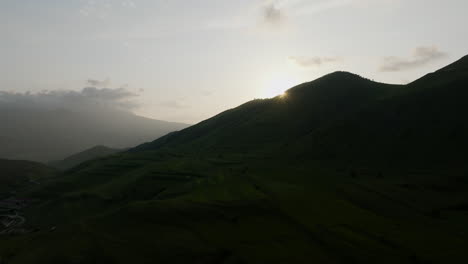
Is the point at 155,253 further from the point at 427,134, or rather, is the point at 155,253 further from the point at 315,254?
the point at 427,134

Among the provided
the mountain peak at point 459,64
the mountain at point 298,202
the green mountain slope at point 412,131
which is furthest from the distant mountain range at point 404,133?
the mountain peak at point 459,64

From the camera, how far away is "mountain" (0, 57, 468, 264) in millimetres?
59000

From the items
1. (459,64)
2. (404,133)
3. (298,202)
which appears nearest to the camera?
(298,202)

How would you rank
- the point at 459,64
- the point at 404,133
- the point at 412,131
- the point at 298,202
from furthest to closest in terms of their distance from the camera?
the point at 459,64, the point at 404,133, the point at 412,131, the point at 298,202

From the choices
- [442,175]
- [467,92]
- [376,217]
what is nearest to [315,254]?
[376,217]

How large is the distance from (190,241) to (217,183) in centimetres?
4116

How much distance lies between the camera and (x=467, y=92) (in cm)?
13662

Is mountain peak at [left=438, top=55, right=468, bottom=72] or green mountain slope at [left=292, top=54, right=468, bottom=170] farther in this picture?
mountain peak at [left=438, top=55, right=468, bottom=72]

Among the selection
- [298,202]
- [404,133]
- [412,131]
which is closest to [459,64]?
[412,131]

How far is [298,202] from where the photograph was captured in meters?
81.2

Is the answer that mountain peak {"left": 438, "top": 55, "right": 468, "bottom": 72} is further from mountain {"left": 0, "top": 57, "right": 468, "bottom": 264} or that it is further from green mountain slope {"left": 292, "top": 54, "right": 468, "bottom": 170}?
mountain {"left": 0, "top": 57, "right": 468, "bottom": 264}

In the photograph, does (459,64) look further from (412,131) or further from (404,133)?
(404,133)

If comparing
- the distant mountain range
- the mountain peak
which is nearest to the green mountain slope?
the distant mountain range

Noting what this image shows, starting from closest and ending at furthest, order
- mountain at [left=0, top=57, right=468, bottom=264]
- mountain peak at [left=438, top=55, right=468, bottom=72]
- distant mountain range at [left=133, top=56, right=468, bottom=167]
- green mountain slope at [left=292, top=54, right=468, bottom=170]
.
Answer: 1. mountain at [left=0, top=57, right=468, bottom=264]
2. green mountain slope at [left=292, top=54, right=468, bottom=170]
3. distant mountain range at [left=133, top=56, right=468, bottom=167]
4. mountain peak at [left=438, top=55, right=468, bottom=72]
